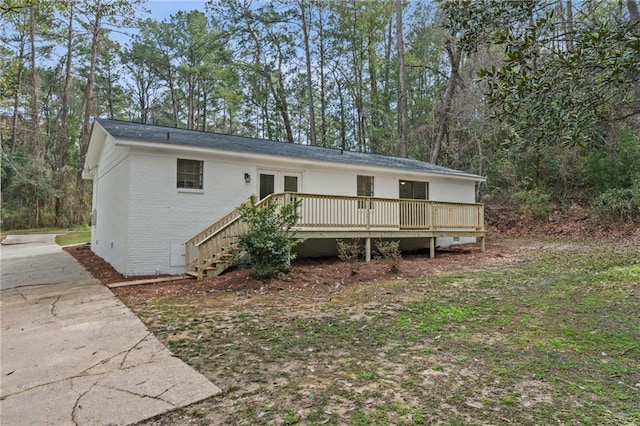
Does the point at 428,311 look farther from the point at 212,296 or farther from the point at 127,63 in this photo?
the point at 127,63

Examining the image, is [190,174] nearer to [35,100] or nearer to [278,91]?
[278,91]

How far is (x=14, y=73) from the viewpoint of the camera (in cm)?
1031

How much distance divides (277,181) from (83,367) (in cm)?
749

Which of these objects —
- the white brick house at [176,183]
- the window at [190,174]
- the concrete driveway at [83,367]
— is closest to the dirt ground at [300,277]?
the white brick house at [176,183]

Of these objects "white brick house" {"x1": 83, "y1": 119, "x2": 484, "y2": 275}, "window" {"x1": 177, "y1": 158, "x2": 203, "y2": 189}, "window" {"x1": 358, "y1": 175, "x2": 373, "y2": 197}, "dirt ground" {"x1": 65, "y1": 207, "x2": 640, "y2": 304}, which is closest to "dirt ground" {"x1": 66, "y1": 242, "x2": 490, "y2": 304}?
"dirt ground" {"x1": 65, "y1": 207, "x2": 640, "y2": 304}

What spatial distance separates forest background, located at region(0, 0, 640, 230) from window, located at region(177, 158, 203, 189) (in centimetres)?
518

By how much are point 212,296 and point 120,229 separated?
13.6 ft

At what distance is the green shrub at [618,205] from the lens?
42.2ft

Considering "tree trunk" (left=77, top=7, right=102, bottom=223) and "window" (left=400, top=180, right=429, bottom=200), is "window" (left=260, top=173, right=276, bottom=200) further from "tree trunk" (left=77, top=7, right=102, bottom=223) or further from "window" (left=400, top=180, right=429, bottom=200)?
"tree trunk" (left=77, top=7, right=102, bottom=223)

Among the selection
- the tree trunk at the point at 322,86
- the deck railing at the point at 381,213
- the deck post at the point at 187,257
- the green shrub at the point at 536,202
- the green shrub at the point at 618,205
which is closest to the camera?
the deck post at the point at 187,257

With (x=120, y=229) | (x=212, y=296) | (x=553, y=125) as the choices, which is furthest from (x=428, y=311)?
(x=120, y=229)

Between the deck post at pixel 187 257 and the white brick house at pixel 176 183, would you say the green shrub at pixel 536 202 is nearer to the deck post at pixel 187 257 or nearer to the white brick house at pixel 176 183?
the white brick house at pixel 176 183

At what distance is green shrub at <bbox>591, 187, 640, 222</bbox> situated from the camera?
12.9 m

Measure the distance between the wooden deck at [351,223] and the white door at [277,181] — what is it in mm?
1475
